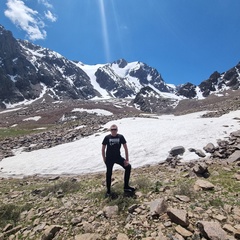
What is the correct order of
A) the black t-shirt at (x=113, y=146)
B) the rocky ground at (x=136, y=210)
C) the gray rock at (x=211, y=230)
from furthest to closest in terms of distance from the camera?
1. the black t-shirt at (x=113, y=146)
2. the rocky ground at (x=136, y=210)
3. the gray rock at (x=211, y=230)

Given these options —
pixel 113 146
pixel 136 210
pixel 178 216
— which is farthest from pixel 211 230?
pixel 113 146

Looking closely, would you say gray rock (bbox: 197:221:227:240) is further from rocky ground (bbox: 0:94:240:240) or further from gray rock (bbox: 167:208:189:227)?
gray rock (bbox: 167:208:189:227)

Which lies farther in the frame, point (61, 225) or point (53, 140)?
point (53, 140)

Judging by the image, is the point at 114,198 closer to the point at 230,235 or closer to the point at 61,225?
the point at 61,225

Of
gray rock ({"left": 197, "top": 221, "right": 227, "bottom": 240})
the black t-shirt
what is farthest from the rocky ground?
the black t-shirt

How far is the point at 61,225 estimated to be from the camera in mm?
8148

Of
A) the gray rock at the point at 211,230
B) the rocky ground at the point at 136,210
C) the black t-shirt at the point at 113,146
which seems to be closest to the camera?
the gray rock at the point at 211,230

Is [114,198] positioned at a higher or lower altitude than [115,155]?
lower

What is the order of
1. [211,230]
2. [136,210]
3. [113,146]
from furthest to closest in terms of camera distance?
[113,146] < [136,210] < [211,230]

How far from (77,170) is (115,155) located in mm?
8540

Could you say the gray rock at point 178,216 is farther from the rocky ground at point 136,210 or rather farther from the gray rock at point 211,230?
the gray rock at point 211,230

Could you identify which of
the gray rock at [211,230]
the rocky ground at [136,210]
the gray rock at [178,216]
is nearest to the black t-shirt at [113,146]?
the rocky ground at [136,210]

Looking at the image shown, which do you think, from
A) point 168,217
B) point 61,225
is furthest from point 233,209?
point 61,225

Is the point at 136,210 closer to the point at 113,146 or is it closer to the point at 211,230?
the point at 211,230
